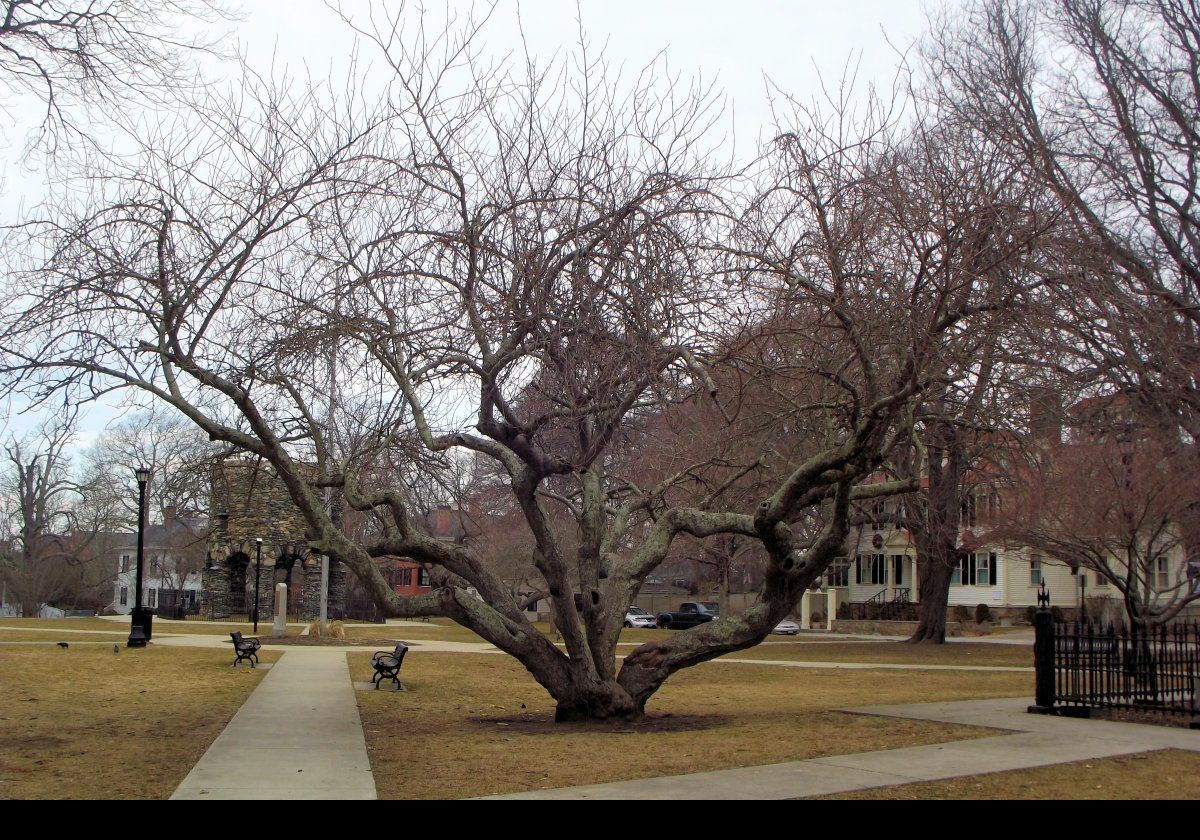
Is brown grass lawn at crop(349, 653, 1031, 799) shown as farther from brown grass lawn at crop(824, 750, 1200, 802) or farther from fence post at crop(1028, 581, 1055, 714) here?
fence post at crop(1028, 581, 1055, 714)

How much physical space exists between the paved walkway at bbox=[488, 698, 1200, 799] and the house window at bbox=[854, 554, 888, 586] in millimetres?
45125

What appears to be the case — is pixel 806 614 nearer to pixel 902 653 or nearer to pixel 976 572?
pixel 976 572

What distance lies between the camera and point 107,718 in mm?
13719

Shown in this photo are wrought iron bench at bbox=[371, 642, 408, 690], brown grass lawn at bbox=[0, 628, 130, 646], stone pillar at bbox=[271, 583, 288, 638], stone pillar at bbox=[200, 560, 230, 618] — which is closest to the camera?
wrought iron bench at bbox=[371, 642, 408, 690]

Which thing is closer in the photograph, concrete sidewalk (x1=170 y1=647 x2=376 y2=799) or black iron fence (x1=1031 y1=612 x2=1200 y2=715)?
concrete sidewalk (x1=170 y1=647 x2=376 y2=799)

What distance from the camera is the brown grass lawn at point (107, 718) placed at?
908 cm

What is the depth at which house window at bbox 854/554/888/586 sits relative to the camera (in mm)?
58281

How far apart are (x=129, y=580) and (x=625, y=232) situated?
91.5 m

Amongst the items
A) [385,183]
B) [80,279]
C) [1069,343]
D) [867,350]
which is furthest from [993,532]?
[80,279]

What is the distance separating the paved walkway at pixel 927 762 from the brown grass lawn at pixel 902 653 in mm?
15386

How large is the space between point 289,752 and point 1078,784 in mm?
7068

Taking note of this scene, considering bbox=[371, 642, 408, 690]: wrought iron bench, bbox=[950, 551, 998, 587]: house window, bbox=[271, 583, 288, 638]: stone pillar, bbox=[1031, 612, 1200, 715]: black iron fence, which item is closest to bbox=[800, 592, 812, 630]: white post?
bbox=[950, 551, 998, 587]: house window

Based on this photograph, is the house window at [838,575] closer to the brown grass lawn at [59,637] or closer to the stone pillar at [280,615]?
the stone pillar at [280,615]
